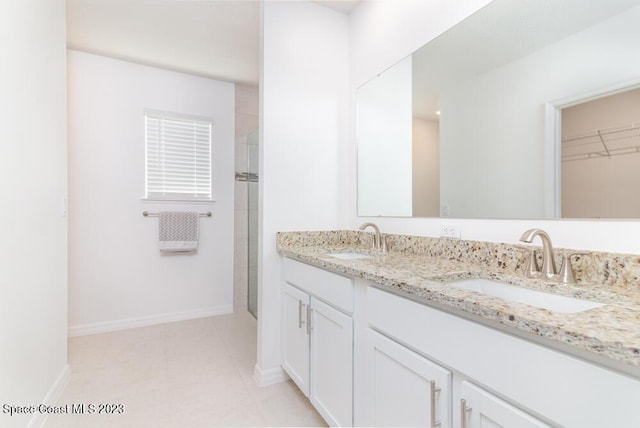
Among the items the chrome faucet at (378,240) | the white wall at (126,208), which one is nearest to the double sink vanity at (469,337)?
the chrome faucet at (378,240)

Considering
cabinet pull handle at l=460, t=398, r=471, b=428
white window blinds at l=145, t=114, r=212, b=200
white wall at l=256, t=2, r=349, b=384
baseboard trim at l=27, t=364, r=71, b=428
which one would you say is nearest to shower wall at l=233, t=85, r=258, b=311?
white window blinds at l=145, t=114, r=212, b=200

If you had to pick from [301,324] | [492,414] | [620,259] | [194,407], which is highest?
[620,259]

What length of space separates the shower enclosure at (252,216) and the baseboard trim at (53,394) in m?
1.51

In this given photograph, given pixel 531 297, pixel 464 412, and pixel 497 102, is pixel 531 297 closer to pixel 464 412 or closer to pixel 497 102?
pixel 464 412

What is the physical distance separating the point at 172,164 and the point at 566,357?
318cm

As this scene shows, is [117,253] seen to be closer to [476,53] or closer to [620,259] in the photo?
[476,53]

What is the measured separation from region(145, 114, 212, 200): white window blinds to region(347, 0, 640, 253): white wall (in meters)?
1.69

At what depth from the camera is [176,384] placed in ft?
6.23

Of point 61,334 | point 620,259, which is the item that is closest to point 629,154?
point 620,259

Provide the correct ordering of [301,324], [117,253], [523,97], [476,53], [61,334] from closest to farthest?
[523,97] → [476,53] → [301,324] → [61,334] → [117,253]

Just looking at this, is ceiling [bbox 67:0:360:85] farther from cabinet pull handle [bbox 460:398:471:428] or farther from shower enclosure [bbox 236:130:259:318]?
cabinet pull handle [bbox 460:398:471:428]

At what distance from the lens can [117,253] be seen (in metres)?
2.82

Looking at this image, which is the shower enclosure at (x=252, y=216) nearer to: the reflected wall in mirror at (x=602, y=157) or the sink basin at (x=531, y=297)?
the sink basin at (x=531, y=297)

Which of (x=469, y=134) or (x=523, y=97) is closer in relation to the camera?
(x=523, y=97)
